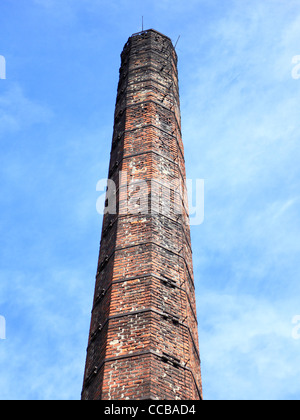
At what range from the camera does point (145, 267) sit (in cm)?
1148

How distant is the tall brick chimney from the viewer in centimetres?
988

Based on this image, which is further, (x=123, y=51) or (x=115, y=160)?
(x=123, y=51)

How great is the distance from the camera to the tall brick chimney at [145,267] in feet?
32.4

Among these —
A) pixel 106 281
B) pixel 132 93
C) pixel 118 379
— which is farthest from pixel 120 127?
pixel 118 379

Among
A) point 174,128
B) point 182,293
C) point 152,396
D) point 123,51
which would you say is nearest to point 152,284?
point 182,293

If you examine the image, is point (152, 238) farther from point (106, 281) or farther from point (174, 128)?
point (174, 128)

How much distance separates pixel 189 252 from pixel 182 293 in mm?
1967

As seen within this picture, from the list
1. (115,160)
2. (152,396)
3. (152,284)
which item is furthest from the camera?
(115,160)

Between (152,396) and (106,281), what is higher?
(106,281)

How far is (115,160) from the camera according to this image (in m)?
15.1

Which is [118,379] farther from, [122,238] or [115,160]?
[115,160]

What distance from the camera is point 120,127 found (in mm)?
16031
